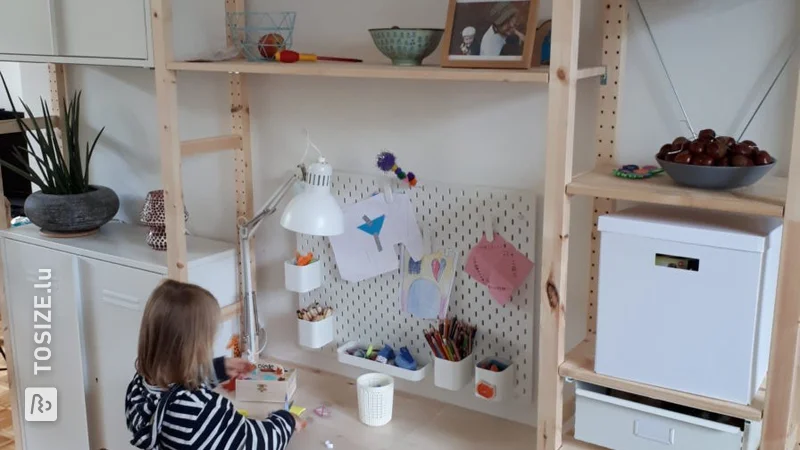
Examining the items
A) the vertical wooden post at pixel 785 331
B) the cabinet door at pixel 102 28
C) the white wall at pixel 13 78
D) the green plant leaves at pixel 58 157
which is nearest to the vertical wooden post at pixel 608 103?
the vertical wooden post at pixel 785 331

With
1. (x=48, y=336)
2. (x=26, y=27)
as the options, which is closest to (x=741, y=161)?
(x=26, y=27)

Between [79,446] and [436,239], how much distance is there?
1.39 m

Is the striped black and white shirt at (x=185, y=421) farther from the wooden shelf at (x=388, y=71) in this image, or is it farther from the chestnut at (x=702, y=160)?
the chestnut at (x=702, y=160)

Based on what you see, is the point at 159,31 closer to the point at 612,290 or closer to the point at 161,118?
the point at 161,118

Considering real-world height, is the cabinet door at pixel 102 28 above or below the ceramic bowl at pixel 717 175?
above

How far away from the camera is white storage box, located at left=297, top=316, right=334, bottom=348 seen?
6.86 feet

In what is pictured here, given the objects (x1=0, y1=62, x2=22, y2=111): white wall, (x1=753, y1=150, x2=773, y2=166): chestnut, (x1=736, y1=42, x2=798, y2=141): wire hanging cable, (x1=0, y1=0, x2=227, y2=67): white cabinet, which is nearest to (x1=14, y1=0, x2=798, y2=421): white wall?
(x1=736, y1=42, x2=798, y2=141): wire hanging cable

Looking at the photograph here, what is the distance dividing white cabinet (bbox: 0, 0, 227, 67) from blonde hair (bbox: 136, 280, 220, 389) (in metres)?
0.68

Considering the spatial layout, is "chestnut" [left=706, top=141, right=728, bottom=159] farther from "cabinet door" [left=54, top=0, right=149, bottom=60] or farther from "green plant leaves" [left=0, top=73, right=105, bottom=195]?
"green plant leaves" [left=0, top=73, right=105, bottom=195]

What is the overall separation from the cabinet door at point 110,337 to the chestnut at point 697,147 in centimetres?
147

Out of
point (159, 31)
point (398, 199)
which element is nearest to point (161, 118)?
point (159, 31)

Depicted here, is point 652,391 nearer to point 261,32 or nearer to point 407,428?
point 407,428

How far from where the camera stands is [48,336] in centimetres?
249

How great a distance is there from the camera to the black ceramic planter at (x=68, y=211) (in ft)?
7.92
